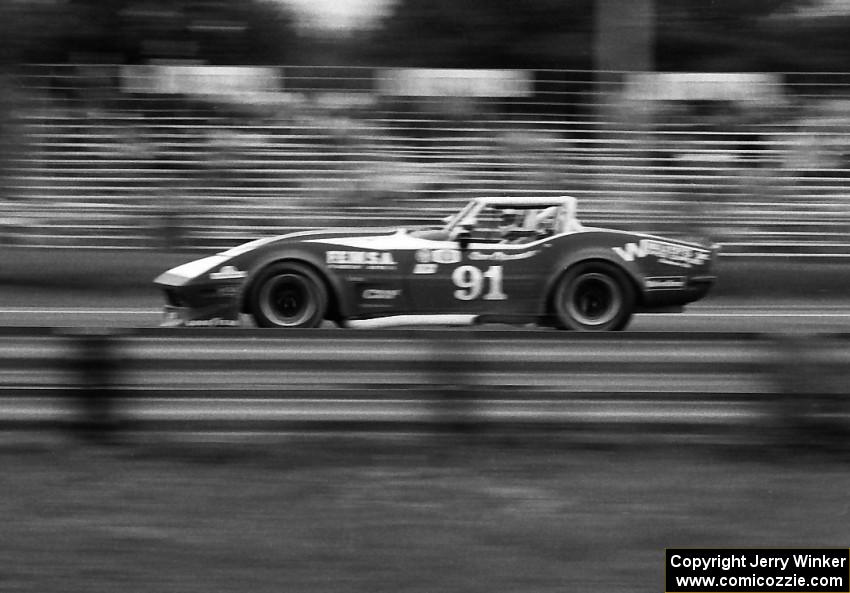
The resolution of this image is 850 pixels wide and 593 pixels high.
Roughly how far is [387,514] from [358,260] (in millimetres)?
4316

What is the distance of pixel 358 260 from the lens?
28.2ft

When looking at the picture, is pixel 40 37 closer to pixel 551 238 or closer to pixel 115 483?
pixel 551 238

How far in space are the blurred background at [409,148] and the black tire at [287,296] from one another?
6.85m

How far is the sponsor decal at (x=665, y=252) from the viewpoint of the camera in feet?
28.9

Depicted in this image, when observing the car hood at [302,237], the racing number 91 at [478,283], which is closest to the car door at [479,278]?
the racing number 91 at [478,283]

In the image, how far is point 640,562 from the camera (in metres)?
3.90

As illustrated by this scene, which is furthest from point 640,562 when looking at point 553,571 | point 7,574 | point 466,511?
point 7,574

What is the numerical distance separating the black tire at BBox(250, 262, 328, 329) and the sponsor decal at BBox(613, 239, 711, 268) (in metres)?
2.10

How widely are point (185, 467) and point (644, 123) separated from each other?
12271 mm

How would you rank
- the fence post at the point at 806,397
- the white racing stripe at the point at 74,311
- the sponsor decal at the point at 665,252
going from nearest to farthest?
the fence post at the point at 806,397 < the sponsor decal at the point at 665,252 < the white racing stripe at the point at 74,311

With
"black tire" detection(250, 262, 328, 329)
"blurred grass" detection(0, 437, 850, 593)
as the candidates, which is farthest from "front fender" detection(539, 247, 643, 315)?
"blurred grass" detection(0, 437, 850, 593)

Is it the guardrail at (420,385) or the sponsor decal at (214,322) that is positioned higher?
the guardrail at (420,385)

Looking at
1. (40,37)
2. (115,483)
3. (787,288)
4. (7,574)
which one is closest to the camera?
(7,574)

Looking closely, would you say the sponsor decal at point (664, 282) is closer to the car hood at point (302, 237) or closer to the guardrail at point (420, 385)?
the car hood at point (302, 237)
